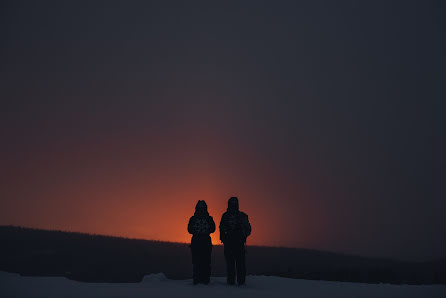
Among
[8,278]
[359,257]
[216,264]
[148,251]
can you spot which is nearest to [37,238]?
[148,251]

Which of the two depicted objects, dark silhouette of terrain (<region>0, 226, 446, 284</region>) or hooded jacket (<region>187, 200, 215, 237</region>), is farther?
dark silhouette of terrain (<region>0, 226, 446, 284</region>)

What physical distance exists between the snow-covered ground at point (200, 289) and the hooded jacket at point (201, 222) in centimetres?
176

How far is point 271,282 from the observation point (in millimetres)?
19734

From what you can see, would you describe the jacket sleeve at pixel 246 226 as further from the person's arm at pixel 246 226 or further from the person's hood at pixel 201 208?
the person's hood at pixel 201 208

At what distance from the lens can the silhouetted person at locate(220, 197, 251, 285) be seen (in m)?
18.5

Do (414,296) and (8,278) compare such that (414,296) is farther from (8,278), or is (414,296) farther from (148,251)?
(148,251)

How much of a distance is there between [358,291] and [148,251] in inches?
2366

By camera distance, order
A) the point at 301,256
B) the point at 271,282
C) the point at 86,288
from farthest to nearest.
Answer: the point at 301,256 < the point at 271,282 < the point at 86,288

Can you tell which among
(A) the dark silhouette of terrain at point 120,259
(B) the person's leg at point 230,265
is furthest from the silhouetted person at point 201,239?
(A) the dark silhouette of terrain at point 120,259

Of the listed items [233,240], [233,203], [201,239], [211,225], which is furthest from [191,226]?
[233,203]

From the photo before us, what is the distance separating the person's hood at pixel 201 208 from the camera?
18.5m

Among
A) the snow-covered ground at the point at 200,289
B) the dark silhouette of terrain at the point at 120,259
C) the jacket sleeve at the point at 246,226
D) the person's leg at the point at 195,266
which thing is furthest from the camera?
the dark silhouette of terrain at the point at 120,259

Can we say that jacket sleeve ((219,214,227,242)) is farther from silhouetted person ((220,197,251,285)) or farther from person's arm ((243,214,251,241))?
person's arm ((243,214,251,241))

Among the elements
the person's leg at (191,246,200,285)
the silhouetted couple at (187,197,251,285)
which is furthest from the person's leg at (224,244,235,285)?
the person's leg at (191,246,200,285)
